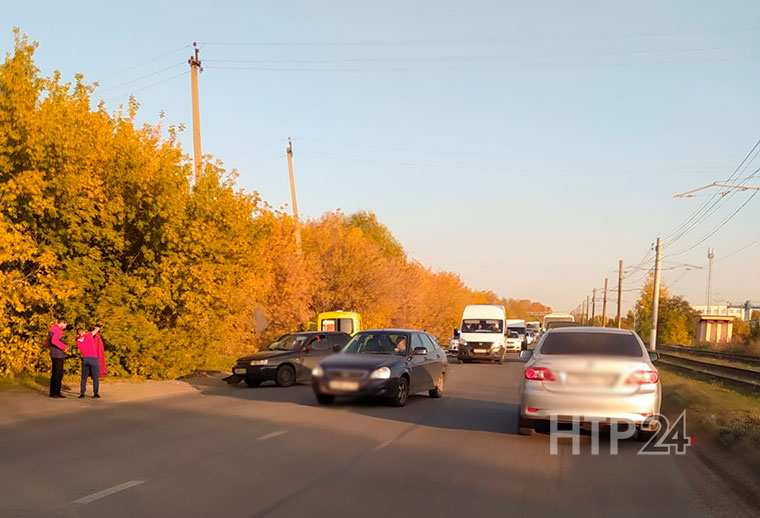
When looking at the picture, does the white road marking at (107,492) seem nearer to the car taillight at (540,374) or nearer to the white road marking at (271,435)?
the white road marking at (271,435)

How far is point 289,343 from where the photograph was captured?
905 inches

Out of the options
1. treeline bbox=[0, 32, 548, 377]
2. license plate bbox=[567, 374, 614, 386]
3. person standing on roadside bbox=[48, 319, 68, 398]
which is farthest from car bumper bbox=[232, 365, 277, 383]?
license plate bbox=[567, 374, 614, 386]

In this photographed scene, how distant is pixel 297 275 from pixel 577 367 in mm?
33314

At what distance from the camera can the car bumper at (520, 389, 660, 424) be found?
35.0 ft

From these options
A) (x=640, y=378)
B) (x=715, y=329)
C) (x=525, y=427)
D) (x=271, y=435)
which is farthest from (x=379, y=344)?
(x=715, y=329)

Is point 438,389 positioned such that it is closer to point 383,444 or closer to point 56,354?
point 383,444

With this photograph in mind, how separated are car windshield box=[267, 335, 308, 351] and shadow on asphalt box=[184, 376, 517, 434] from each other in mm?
1275

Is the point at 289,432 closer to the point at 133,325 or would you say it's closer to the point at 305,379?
the point at 305,379

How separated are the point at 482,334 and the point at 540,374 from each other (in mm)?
28544

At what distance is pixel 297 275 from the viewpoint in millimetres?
43375

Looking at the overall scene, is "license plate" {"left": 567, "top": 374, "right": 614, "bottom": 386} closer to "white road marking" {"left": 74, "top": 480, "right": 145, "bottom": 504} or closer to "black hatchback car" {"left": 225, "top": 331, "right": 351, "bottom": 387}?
"white road marking" {"left": 74, "top": 480, "right": 145, "bottom": 504}

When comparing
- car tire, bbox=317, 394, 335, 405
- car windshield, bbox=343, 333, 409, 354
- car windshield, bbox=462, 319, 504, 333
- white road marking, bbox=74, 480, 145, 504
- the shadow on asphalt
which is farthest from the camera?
car windshield, bbox=462, 319, 504, 333

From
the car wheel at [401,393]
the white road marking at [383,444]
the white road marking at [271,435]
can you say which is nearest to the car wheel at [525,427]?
the white road marking at [383,444]

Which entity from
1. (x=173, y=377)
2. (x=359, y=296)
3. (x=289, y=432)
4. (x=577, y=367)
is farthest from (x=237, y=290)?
(x=359, y=296)
